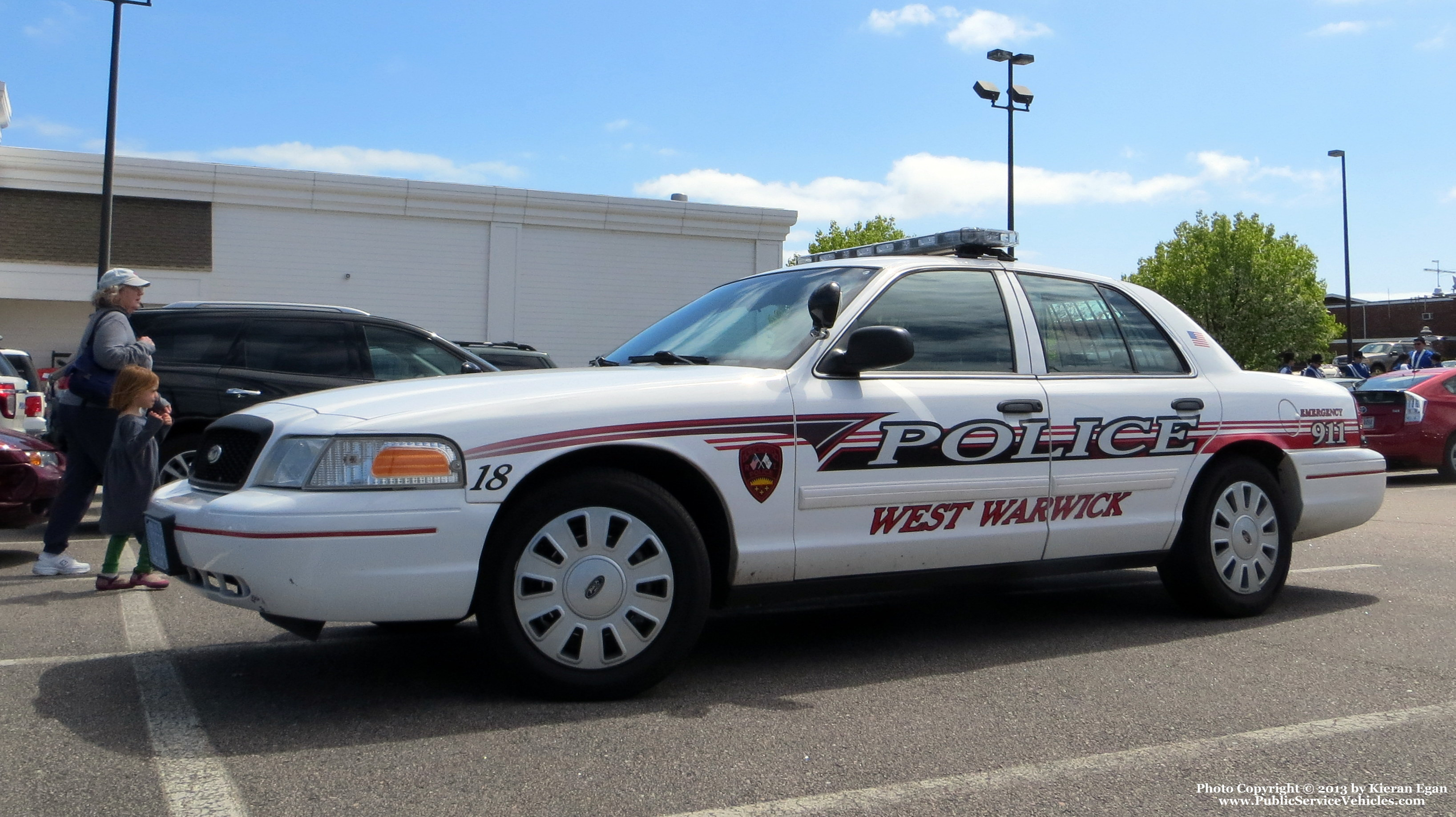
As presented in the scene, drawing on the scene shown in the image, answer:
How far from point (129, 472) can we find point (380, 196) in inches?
727

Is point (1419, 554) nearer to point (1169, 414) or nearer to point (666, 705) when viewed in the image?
point (1169, 414)

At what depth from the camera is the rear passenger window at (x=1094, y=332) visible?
5.34 metres

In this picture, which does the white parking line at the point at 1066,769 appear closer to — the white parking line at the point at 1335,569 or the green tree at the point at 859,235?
the white parking line at the point at 1335,569

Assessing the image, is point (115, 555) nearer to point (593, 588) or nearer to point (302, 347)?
point (302, 347)

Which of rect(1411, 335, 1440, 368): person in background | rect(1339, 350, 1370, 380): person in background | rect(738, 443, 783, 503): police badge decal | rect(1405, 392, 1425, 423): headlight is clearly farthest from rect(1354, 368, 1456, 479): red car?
rect(738, 443, 783, 503): police badge decal

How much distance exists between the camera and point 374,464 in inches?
149

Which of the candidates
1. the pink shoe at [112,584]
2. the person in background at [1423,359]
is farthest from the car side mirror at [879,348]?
the person in background at [1423,359]

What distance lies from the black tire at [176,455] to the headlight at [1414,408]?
1291cm

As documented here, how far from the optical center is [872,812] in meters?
3.11

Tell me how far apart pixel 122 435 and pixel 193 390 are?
283 centimetres

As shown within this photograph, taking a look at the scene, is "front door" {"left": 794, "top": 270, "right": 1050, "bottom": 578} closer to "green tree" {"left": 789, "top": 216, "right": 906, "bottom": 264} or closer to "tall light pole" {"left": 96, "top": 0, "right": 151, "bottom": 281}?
"tall light pole" {"left": 96, "top": 0, "right": 151, "bottom": 281}

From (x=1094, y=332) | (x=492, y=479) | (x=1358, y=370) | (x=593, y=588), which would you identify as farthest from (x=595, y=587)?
A: (x=1358, y=370)

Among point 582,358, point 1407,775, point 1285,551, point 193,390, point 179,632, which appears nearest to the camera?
point 1407,775

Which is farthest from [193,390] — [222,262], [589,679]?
[222,262]
